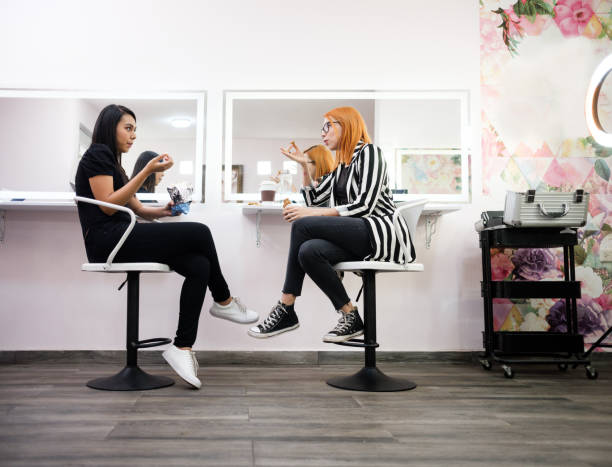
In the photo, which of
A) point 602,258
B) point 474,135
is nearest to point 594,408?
point 602,258

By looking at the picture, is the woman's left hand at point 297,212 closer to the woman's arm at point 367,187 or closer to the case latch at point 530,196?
the woman's arm at point 367,187

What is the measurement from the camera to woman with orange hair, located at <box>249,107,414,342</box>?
7.19 feet

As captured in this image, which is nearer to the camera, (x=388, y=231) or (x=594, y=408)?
(x=594, y=408)

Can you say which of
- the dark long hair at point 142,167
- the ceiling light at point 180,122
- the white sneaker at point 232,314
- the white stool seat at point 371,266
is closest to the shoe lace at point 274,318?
the white sneaker at point 232,314

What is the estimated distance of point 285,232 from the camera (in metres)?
3.15

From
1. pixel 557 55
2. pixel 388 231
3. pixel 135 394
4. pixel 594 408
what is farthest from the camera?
pixel 557 55

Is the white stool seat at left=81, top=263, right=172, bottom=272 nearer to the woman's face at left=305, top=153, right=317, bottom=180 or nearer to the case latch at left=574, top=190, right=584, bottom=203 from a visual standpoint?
the woman's face at left=305, top=153, right=317, bottom=180

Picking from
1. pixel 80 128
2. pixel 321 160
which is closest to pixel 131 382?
pixel 321 160

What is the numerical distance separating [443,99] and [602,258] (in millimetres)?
1333

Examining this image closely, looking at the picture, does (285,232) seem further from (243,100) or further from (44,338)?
(44,338)

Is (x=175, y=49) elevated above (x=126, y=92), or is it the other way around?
(x=175, y=49)

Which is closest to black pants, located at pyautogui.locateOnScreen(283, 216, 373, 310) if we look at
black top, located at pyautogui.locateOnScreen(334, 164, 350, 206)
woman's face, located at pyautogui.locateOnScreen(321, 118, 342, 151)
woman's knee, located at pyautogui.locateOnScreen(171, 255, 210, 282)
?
black top, located at pyautogui.locateOnScreen(334, 164, 350, 206)

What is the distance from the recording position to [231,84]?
3.19m

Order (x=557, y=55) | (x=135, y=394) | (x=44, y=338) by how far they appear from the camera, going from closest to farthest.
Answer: (x=135, y=394) < (x=44, y=338) < (x=557, y=55)
